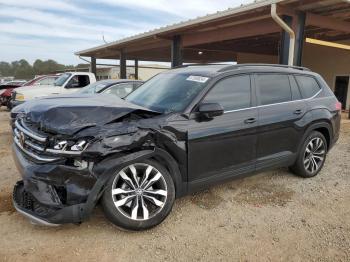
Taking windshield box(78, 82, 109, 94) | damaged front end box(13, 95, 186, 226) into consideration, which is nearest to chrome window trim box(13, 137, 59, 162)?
damaged front end box(13, 95, 186, 226)

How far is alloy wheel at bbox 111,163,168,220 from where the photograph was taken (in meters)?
3.19

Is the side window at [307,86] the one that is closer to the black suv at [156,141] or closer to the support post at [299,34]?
the black suv at [156,141]

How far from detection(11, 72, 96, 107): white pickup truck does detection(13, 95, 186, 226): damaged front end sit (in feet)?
24.8

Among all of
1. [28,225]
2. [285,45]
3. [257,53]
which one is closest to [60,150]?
[28,225]

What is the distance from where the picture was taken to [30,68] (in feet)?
233

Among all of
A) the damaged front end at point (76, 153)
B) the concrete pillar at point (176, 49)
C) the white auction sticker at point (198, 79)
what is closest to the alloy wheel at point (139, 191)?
the damaged front end at point (76, 153)

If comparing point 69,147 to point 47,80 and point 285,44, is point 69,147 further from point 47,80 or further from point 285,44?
point 47,80

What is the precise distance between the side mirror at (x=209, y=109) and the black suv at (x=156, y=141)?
0.04 feet

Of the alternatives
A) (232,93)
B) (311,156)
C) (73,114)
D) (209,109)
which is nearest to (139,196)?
(73,114)

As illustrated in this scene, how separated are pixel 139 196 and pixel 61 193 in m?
0.75

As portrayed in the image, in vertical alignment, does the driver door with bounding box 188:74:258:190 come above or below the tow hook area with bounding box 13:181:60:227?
above

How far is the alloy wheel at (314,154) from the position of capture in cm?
495

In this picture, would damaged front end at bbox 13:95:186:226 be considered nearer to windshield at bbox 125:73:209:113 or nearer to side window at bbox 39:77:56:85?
windshield at bbox 125:73:209:113

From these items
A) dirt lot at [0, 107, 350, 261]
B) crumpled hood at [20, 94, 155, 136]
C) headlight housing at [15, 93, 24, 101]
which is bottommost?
dirt lot at [0, 107, 350, 261]
